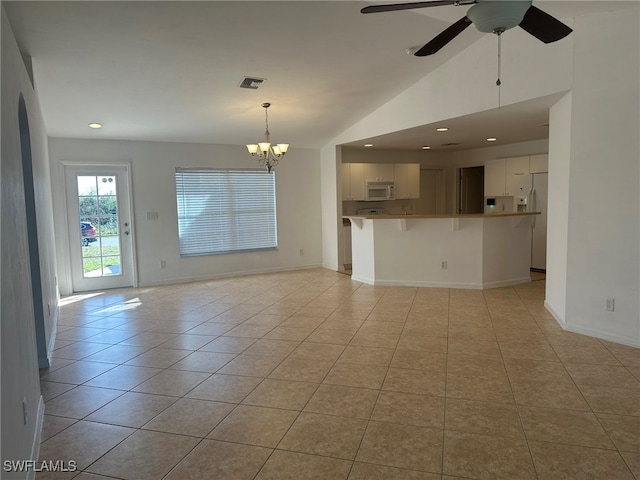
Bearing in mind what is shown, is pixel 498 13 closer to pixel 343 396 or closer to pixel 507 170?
pixel 343 396

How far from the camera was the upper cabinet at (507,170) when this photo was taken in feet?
22.4

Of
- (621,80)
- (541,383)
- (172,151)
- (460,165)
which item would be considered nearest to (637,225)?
(621,80)

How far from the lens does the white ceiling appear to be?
311cm

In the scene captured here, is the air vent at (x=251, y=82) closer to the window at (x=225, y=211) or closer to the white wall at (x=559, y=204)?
the window at (x=225, y=211)

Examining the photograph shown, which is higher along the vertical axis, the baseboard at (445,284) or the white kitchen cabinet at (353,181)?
the white kitchen cabinet at (353,181)

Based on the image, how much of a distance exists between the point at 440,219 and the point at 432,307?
1527 mm

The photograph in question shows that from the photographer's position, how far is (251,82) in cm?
450

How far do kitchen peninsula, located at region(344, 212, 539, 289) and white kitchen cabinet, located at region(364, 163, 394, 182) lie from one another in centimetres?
178

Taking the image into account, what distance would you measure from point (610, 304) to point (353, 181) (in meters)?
4.87

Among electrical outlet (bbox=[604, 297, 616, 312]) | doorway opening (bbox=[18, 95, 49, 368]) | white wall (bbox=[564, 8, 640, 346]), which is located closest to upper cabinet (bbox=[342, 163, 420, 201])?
white wall (bbox=[564, 8, 640, 346])

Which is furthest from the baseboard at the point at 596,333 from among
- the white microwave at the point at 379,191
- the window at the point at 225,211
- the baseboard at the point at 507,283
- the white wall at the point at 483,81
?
the window at the point at 225,211

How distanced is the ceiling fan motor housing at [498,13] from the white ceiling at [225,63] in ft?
5.03

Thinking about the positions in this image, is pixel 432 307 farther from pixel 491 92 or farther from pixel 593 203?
pixel 491 92

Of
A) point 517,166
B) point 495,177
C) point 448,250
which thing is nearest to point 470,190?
point 495,177
